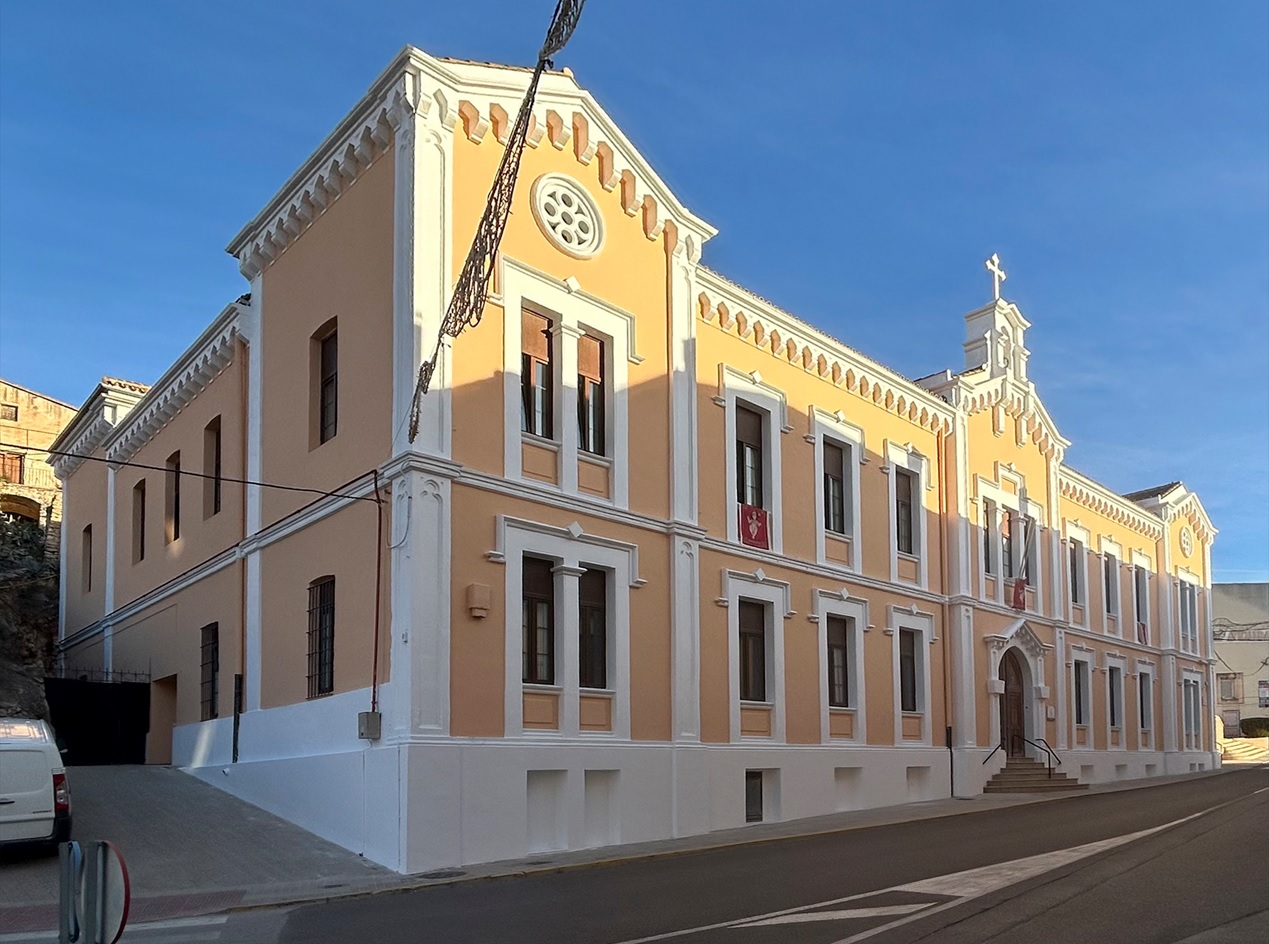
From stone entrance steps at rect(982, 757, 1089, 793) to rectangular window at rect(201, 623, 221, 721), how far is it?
1642cm

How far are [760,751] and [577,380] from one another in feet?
23.9

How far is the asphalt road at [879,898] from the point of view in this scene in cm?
1004

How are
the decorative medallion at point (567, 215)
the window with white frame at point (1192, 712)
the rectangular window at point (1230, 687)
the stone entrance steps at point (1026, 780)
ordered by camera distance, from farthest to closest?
the rectangular window at point (1230, 687)
the window with white frame at point (1192, 712)
the stone entrance steps at point (1026, 780)
the decorative medallion at point (567, 215)

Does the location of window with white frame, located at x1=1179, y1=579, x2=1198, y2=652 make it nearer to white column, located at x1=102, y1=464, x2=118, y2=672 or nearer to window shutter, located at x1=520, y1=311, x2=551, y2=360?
window shutter, located at x1=520, y1=311, x2=551, y2=360

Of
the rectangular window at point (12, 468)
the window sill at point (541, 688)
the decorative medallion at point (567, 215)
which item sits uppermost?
the decorative medallion at point (567, 215)

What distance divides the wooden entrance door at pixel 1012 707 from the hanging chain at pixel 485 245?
1928 centimetres

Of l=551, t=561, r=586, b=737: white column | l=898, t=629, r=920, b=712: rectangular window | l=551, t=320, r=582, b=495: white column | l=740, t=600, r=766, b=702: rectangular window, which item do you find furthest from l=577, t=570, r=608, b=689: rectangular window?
l=898, t=629, r=920, b=712: rectangular window

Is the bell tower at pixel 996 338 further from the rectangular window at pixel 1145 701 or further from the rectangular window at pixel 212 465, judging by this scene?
the rectangular window at pixel 212 465

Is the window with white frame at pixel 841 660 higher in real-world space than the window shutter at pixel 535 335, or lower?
lower

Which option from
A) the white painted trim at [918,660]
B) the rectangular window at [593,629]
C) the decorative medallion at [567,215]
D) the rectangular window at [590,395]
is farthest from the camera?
the white painted trim at [918,660]

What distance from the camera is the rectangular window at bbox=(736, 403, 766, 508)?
2323 centimetres

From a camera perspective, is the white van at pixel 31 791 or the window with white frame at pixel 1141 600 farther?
the window with white frame at pixel 1141 600

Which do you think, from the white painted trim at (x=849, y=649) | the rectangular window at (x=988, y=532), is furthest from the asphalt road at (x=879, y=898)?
the rectangular window at (x=988, y=532)

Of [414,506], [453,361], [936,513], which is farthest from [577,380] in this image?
[936,513]
